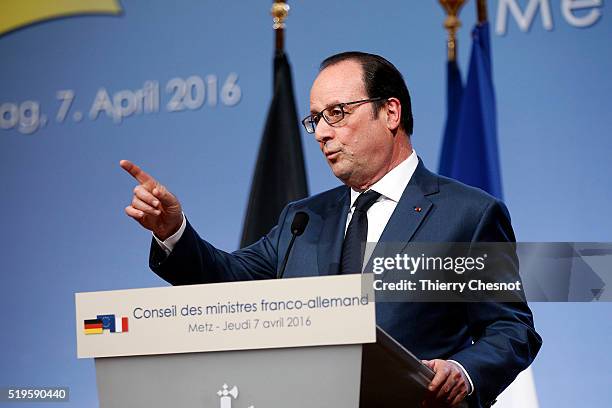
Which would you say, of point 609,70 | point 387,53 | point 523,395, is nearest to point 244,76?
point 387,53

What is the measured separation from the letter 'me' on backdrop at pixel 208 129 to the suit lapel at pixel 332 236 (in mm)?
1063

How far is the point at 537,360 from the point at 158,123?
209 cm

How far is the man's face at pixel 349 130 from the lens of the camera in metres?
2.94

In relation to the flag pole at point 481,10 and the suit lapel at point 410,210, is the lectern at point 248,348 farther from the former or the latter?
the flag pole at point 481,10

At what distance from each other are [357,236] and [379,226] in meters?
0.08

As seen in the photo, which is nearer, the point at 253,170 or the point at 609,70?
the point at 609,70

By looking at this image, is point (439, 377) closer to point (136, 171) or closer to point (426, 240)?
point (426, 240)

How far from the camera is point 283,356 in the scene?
1.93m

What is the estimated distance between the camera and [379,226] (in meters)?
2.89

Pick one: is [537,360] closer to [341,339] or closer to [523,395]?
[523,395]

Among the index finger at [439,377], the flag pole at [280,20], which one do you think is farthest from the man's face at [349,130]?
the flag pole at [280,20]

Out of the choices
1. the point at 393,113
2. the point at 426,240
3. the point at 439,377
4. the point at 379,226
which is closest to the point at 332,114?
the point at 393,113

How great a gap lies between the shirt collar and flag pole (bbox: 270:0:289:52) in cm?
151

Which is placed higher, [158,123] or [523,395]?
[158,123]
